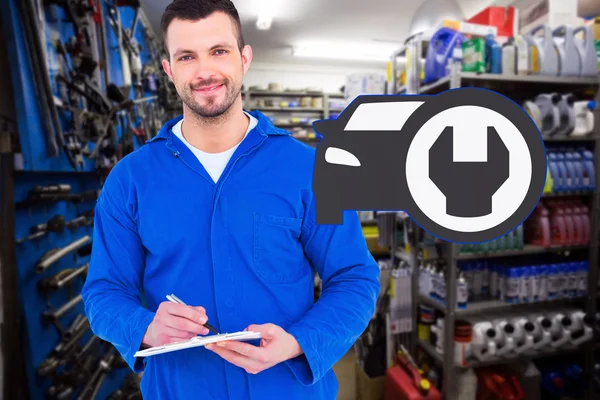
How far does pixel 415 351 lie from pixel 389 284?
0.47 meters

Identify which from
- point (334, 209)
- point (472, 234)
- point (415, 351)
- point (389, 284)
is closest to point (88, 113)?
point (334, 209)

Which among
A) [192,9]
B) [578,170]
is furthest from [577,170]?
[192,9]

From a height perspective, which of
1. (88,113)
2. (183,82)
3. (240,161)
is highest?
(88,113)

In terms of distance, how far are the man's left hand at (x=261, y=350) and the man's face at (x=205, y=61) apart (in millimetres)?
341

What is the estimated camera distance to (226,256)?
0.66 meters

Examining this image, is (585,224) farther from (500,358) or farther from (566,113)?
(500,358)

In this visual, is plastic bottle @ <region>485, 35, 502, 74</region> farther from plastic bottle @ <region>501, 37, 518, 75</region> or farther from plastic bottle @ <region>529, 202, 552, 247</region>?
plastic bottle @ <region>529, 202, 552, 247</region>

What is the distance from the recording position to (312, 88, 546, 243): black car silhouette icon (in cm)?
47

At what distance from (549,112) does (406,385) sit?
172 cm

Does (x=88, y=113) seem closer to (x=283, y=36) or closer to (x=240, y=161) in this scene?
(x=240, y=161)

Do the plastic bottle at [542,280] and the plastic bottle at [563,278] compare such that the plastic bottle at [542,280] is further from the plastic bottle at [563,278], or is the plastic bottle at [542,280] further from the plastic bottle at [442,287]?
the plastic bottle at [442,287]

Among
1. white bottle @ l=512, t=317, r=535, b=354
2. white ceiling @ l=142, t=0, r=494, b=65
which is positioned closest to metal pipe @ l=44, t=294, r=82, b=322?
white bottle @ l=512, t=317, r=535, b=354

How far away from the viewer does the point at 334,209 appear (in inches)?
20.3

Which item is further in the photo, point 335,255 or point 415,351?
point 415,351
